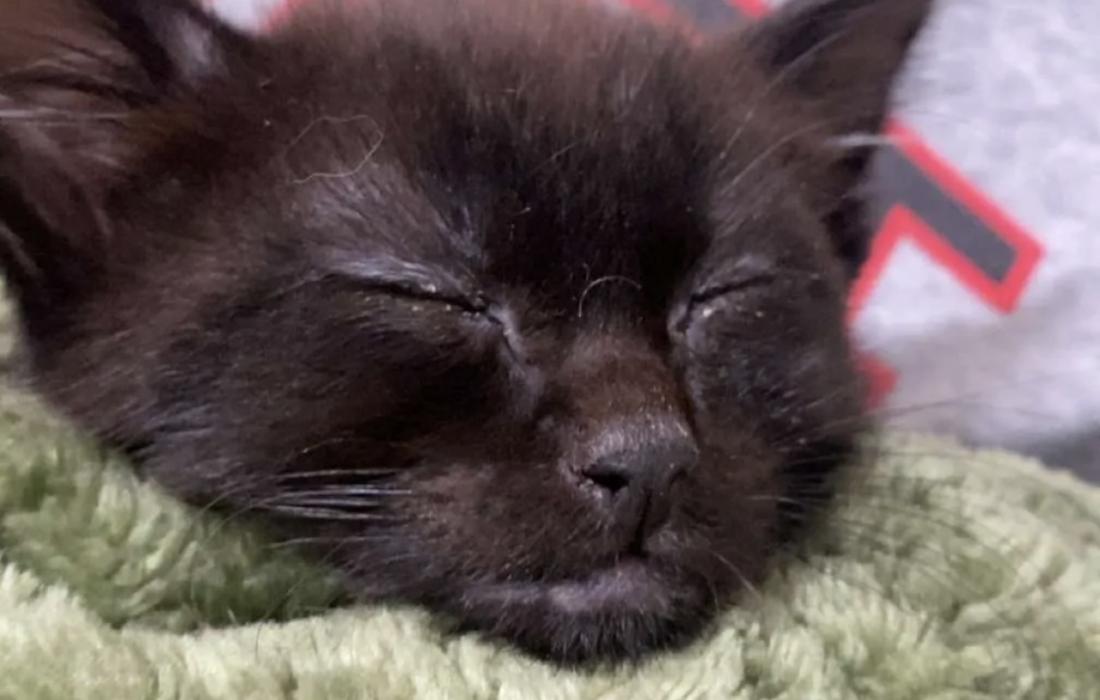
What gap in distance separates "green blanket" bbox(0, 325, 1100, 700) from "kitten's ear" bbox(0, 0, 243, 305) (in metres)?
0.08

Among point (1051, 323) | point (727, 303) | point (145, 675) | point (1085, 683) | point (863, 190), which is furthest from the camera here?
point (1051, 323)

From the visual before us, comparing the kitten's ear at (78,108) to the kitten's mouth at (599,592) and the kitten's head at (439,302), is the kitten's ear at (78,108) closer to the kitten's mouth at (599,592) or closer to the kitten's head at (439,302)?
the kitten's head at (439,302)

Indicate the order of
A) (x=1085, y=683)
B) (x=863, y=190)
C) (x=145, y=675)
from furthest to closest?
(x=863, y=190) → (x=1085, y=683) → (x=145, y=675)

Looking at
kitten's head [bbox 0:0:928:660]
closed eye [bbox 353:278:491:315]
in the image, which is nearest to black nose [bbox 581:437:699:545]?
kitten's head [bbox 0:0:928:660]

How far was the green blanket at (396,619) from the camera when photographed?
0.56m

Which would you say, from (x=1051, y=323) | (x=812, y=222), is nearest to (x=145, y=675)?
(x=812, y=222)

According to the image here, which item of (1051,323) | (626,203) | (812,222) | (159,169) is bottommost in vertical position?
(1051,323)

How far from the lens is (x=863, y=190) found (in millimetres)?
1059

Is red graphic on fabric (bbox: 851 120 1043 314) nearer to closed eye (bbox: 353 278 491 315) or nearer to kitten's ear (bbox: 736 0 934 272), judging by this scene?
kitten's ear (bbox: 736 0 934 272)

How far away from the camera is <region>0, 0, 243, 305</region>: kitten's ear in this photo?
0.75 meters

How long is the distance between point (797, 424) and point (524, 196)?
214 mm

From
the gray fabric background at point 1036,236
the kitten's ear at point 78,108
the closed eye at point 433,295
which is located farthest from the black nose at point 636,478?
the gray fabric background at point 1036,236

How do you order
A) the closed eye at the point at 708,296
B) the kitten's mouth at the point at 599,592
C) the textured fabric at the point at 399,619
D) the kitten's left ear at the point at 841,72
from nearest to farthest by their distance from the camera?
the textured fabric at the point at 399,619
the kitten's mouth at the point at 599,592
the closed eye at the point at 708,296
the kitten's left ear at the point at 841,72

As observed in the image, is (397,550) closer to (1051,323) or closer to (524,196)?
(524,196)
